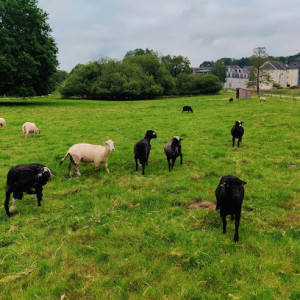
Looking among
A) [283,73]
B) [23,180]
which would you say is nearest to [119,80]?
[23,180]

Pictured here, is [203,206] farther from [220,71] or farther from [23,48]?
[220,71]

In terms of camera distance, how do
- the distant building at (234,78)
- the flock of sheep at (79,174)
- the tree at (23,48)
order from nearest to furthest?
the flock of sheep at (79,174) → the tree at (23,48) → the distant building at (234,78)

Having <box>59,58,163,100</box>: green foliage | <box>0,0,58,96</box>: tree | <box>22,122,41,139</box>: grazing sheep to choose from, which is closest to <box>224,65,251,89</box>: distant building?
<box>59,58,163,100</box>: green foliage

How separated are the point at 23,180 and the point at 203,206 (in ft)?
17.2

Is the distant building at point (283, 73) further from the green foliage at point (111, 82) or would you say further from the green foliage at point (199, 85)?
the green foliage at point (111, 82)

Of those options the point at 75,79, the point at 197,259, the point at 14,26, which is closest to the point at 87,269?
the point at 197,259

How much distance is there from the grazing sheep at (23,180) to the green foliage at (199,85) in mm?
81110

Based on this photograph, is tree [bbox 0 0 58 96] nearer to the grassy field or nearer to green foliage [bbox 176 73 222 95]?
the grassy field

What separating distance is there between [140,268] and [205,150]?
30.1ft

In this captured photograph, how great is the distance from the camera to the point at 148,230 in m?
5.69

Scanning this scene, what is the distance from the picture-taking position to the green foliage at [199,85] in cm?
8375

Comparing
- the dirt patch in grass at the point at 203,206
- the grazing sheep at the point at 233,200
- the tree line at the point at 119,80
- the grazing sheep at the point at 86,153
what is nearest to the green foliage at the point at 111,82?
the tree line at the point at 119,80

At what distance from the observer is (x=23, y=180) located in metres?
6.54

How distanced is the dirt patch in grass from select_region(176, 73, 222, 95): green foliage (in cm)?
8036
